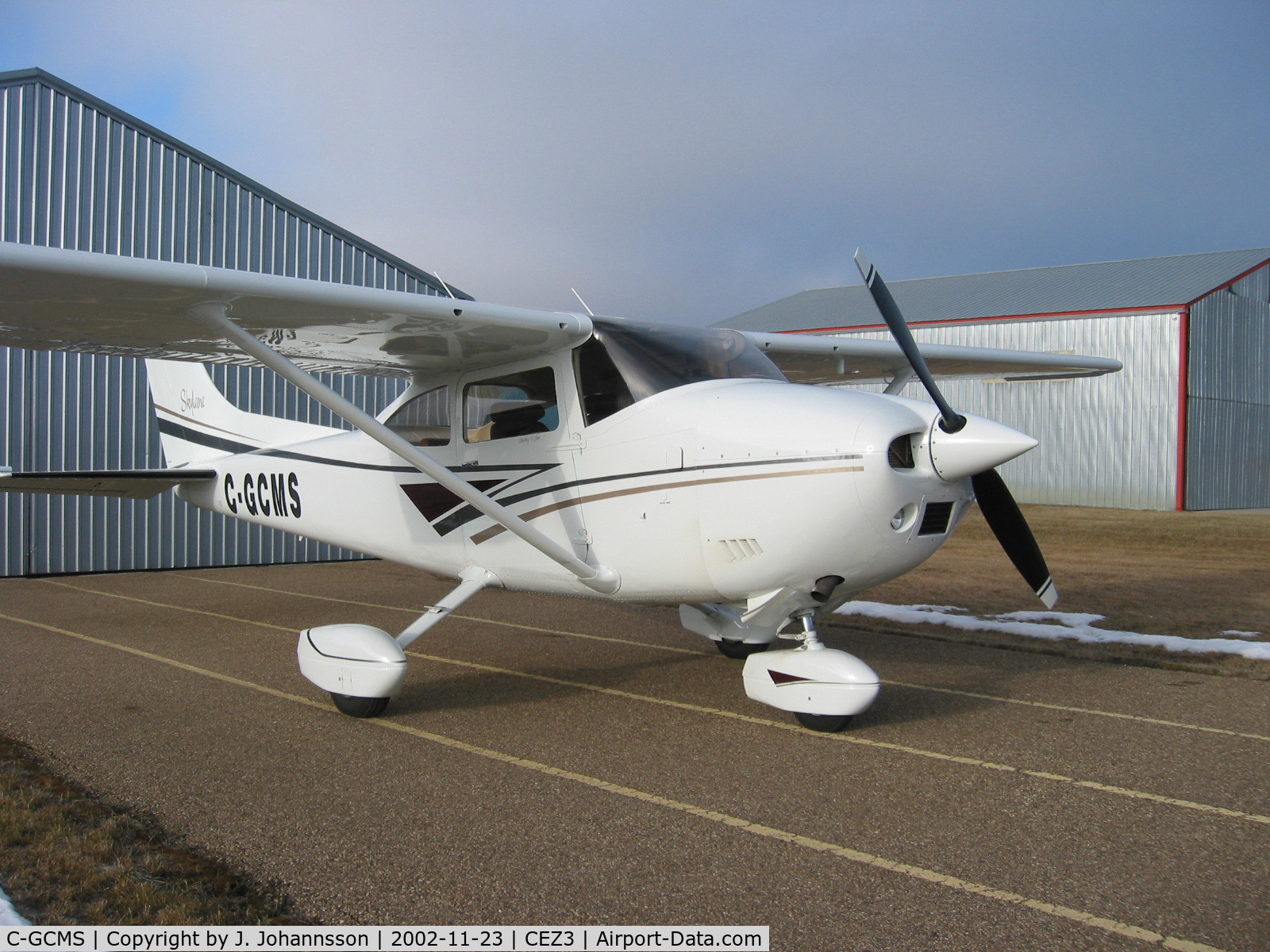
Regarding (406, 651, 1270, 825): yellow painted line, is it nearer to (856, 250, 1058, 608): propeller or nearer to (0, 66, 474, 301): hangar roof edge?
(856, 250, 1058, 608): propeller

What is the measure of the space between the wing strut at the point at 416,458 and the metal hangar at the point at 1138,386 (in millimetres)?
18615

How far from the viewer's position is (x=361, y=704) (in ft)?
19.3

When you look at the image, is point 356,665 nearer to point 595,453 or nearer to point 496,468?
point 496,468

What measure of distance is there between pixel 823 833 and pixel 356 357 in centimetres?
480

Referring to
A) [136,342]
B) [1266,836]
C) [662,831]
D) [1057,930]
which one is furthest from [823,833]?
[136,342]

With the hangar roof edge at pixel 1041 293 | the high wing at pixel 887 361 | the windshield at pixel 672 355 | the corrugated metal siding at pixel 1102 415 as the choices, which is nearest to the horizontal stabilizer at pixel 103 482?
the windshield at pixel 672 355

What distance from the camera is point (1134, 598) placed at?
441 inches

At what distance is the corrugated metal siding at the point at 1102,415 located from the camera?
74.0 feet

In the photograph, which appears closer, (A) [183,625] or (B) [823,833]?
(B) [823,833]

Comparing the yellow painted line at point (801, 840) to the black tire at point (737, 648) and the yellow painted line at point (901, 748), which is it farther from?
the black tire at point (737, 648)

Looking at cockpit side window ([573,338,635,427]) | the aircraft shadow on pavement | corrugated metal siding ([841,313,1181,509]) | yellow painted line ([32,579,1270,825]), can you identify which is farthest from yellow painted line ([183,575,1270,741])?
corrugated metal siding ([841,313,1181,509])

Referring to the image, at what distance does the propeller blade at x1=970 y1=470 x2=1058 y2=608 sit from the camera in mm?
5699

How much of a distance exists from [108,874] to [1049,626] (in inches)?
322

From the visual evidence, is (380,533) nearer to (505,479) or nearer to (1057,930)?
(505,479)
